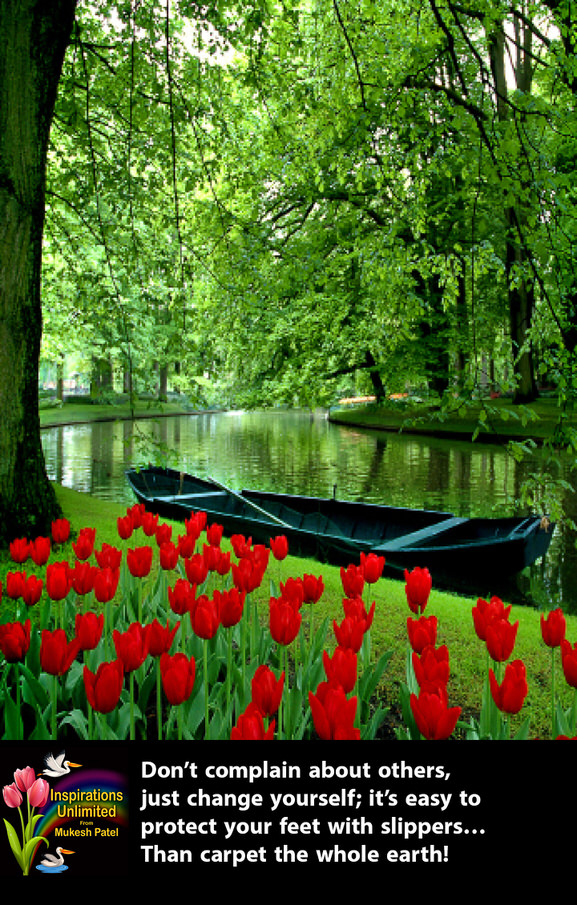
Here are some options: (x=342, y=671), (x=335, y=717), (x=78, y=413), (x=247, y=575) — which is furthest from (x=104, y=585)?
(x=78, y=413)

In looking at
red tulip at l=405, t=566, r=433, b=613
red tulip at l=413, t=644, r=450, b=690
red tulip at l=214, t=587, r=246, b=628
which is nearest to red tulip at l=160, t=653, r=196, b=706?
red tulip at l=214, t=587, r=246, b=628

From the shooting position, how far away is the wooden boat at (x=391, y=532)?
654cm

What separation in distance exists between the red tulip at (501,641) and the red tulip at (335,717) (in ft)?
2.02

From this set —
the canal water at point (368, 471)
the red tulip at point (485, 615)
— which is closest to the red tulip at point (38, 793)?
the red tulip at point (485, 615)

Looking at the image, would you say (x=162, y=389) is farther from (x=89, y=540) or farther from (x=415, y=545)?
(x=89, y=540)

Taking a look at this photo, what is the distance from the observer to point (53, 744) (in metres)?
1.27

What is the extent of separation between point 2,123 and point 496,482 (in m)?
12.6

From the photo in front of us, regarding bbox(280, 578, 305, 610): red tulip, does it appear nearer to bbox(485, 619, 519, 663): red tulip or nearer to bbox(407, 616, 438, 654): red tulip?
bbox(407, 616, 438, 654): red tulip

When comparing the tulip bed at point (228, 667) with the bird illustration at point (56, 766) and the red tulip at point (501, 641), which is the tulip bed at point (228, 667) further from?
the bird illustration at point (56, 766)

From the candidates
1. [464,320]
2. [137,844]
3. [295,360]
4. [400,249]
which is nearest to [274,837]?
[137,844]

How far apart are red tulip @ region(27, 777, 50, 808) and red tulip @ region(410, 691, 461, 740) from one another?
761 mm

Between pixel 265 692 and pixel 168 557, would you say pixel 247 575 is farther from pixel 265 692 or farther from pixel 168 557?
pixel 265 692

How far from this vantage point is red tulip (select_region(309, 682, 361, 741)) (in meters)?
1.17

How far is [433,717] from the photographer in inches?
49.6
